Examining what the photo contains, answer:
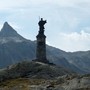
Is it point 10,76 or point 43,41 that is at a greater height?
point 43,41

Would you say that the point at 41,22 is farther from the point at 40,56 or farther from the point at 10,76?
the point at 10,76

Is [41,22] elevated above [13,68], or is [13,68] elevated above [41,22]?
[41,22]

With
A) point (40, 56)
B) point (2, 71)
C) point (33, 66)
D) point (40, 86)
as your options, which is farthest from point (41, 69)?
point (40, 86)

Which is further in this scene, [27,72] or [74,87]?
[27,72]

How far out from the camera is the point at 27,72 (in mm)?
132500

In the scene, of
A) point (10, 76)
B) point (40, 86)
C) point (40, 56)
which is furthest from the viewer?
point (40, 56)

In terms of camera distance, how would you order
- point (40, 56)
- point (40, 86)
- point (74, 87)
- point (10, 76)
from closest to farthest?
point (74, 87) → point (40, 86) → point (10, 76) → point (40, 56)

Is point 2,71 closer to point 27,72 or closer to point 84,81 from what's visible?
point 27,72

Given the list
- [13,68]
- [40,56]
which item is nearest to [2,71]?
[13,68]

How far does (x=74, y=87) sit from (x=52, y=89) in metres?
5.82

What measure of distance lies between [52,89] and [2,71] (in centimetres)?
4857

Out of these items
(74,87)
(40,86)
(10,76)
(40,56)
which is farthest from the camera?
(40,56)

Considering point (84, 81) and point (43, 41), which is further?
point (43, 41)

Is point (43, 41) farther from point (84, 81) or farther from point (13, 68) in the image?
point (84, 81)
